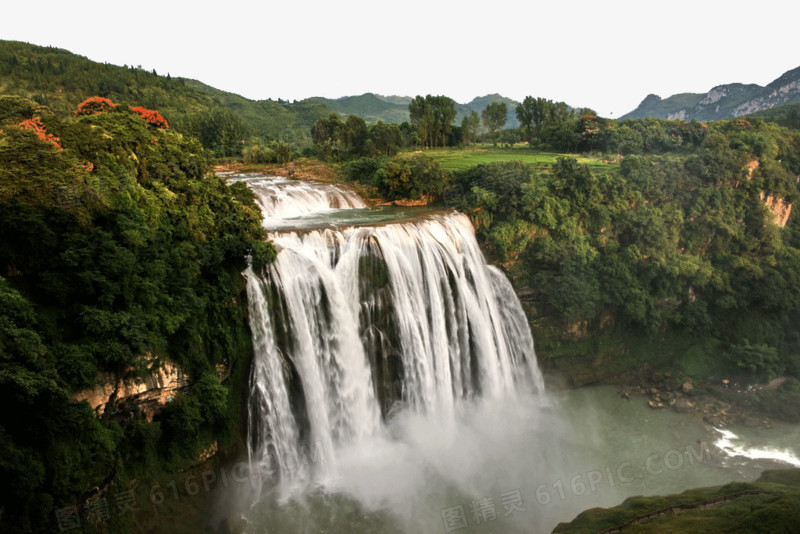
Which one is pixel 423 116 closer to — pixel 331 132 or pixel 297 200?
pixel 331 132

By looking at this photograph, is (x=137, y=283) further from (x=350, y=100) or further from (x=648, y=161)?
(x=350, y=100)

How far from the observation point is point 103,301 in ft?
29.1

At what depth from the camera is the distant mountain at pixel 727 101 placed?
357 feet

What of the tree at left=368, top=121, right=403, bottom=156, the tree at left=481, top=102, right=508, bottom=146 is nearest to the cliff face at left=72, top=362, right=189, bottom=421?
the tree at left=368, top=121, right=403, bottom=156

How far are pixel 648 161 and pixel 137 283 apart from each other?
24.2 meters

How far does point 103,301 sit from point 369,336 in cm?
776

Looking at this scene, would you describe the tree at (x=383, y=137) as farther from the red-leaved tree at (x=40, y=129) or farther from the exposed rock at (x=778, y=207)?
the exposed rock at (x=778, y=207)

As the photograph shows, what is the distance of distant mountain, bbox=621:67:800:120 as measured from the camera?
10877 centimetres

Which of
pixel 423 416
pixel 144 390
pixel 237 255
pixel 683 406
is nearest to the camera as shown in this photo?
pixel 144 390

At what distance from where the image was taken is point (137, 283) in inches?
370

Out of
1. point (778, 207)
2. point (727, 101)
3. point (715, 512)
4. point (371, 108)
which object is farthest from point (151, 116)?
point (371, 108)

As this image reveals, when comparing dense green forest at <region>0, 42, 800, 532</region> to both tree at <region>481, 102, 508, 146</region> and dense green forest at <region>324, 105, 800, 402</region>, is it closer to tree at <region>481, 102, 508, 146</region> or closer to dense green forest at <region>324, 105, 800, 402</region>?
dense green forest at <region>324, 105, 800, 402</region>

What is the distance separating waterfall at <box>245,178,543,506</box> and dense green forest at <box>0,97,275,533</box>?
3.11ft

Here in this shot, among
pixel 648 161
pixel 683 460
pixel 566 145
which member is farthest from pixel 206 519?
pixel 566 145
